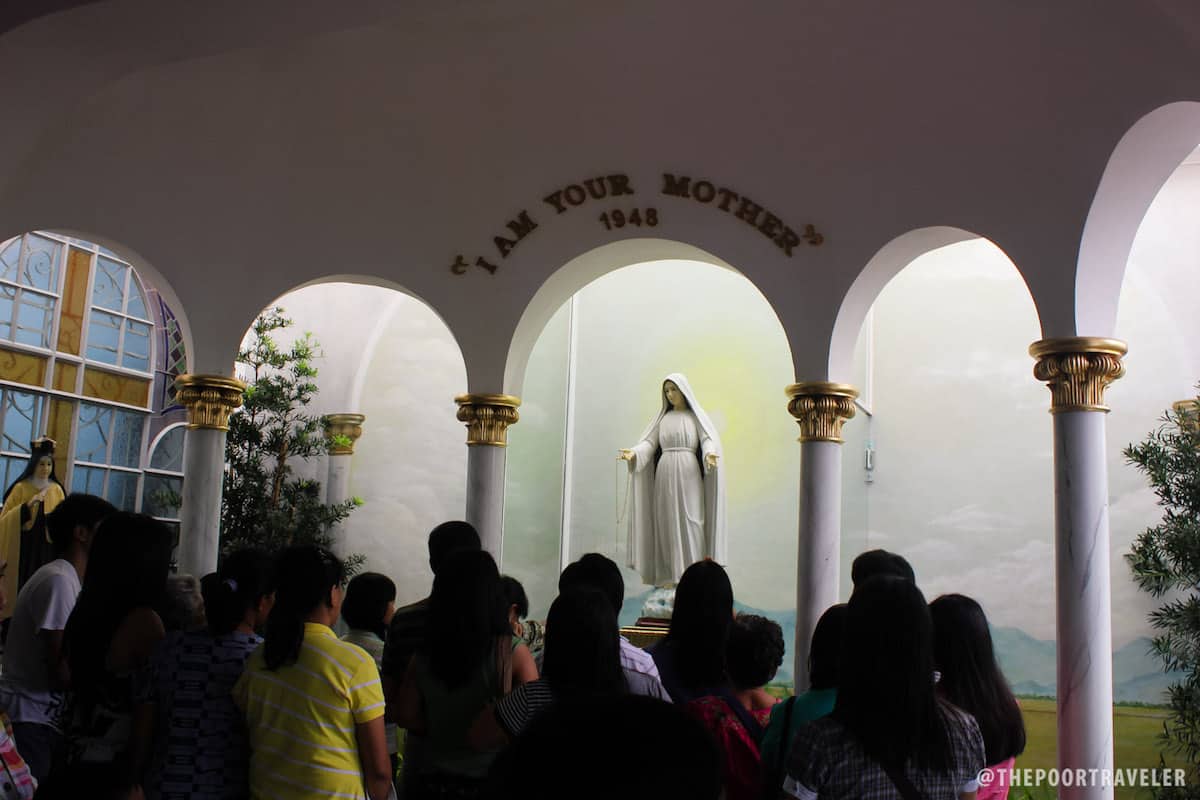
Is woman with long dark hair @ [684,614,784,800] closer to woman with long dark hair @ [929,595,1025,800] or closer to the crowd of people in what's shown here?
the crowd of people

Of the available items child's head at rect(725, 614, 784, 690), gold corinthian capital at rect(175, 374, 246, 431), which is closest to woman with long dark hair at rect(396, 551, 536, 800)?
child's head at rect(725, 614, 784, 690)

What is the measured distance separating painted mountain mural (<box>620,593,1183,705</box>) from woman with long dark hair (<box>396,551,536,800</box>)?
615 centimetres

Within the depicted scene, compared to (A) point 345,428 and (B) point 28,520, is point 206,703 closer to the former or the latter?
(B) point 28,520

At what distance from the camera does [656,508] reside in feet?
33.2

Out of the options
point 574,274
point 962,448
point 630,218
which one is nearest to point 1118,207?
point 630,218

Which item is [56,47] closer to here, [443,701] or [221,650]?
[221,650]

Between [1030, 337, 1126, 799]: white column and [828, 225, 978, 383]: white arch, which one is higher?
[828, 225, 978, 383]: white arch

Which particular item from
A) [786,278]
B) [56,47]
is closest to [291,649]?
[56,47]

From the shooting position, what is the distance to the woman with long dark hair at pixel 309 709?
343 centimetres

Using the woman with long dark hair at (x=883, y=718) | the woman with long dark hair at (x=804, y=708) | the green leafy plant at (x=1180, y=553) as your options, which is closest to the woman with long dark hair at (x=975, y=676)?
the woman with long dark hair at (x=804, y=708)

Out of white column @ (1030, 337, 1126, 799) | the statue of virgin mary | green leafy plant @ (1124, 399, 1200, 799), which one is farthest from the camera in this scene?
the statue of virgin mary

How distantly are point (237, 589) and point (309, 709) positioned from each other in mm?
491

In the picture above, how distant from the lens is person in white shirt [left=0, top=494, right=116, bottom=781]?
14.7 feet

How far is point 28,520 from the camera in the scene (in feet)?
29.7
